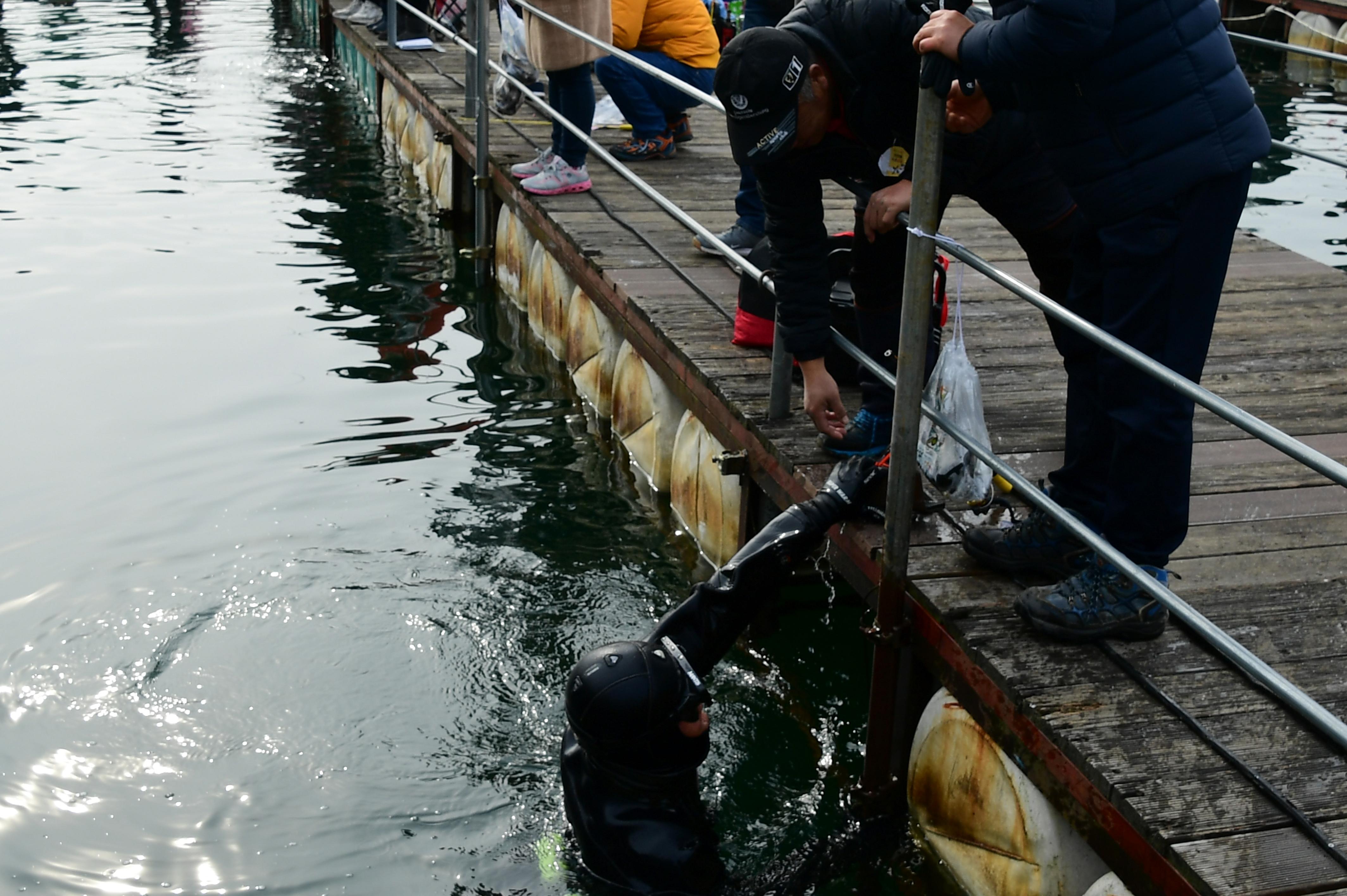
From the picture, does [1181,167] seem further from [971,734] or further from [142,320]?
[142,320]

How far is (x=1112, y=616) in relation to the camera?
306 centimetres

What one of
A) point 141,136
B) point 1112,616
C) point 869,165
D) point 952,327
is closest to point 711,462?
point 952,327

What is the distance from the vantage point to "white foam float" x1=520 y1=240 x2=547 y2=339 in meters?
7.59

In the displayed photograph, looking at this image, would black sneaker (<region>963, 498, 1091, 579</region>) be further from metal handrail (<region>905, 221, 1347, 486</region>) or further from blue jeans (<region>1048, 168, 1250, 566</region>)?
metal handrail (<region>905, 221, 1347, 486</region>)

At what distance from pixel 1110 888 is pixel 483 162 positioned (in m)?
6.29

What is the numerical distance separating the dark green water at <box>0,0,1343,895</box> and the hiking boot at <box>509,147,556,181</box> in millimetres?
997

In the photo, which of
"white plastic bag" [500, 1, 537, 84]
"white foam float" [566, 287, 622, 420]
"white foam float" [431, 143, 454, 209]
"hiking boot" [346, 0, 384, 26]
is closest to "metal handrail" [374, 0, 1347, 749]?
"white foam float" [566, 287, 622, 420]

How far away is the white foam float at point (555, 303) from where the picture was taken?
7.19m

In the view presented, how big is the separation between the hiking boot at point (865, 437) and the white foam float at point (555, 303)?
10.7 feet

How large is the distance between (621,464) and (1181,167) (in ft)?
12.3

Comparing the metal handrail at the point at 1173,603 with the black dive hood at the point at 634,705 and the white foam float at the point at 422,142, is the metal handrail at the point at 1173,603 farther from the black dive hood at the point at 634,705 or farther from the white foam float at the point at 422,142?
the white foam float at the point at 422,142

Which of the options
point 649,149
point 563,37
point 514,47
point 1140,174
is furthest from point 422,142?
point 1140,174

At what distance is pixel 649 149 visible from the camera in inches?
312

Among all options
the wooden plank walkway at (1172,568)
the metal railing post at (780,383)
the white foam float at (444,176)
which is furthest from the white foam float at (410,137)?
the metal railing post at (780,383)
